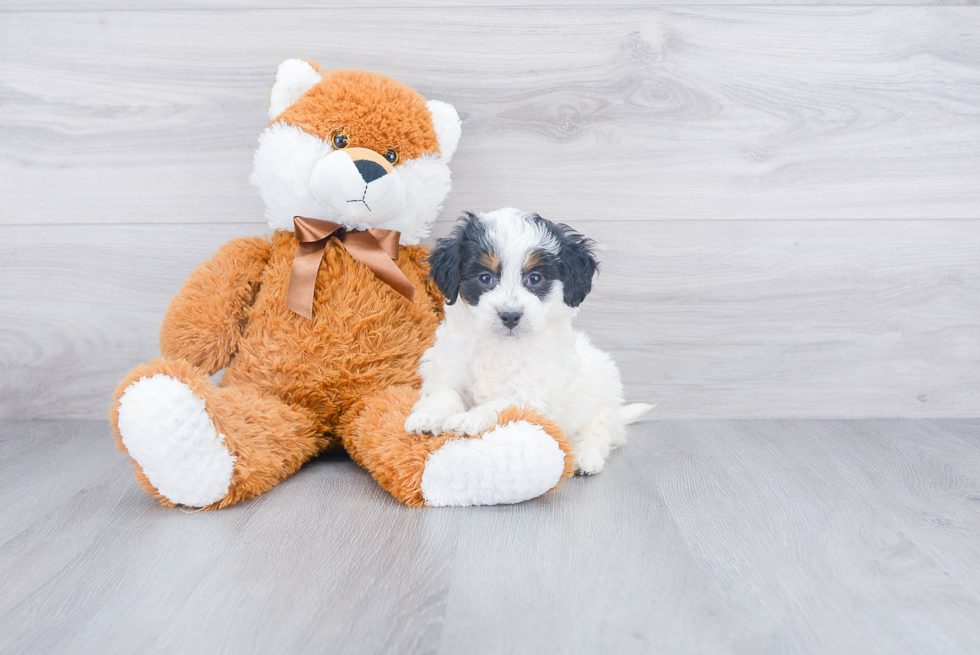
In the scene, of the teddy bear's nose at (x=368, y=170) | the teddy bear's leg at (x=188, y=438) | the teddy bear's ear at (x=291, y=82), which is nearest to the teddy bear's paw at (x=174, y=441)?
the teddy bear's leg at (x=188, y=438)

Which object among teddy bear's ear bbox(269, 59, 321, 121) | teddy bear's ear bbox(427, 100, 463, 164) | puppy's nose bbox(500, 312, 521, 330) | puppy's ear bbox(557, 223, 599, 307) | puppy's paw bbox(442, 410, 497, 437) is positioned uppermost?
teddy bear's ear bbox(269, 59, 321, 121)

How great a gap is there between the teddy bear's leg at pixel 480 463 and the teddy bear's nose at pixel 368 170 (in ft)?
1.44

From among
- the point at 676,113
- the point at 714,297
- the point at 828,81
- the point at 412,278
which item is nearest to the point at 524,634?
the point at 412,278

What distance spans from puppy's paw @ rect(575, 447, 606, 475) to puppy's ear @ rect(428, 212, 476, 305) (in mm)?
377

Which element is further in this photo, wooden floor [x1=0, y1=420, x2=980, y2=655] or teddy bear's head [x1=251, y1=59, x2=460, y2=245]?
teddy bear's head [x1=251, y1=59, x2=460, y2=245]

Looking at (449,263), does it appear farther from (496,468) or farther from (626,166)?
(626,166)

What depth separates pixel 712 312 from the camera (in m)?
1.65

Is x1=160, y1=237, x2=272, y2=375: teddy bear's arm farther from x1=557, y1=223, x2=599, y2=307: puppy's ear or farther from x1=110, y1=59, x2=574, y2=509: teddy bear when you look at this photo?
x1=557, y1=223, x2=599, y2=307: puppy's ear

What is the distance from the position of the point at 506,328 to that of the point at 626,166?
66 cm

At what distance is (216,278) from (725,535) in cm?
100

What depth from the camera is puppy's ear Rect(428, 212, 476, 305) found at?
3.82 feet

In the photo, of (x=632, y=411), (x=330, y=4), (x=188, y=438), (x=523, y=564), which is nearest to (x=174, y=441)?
(x=188, y=438)

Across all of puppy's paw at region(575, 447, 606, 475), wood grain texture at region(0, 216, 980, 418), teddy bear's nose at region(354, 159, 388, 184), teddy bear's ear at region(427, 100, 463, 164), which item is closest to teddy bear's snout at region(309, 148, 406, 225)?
teddy bear's nose at region(354, 159, 388, 184)

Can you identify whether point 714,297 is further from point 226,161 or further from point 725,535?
point 226,161
